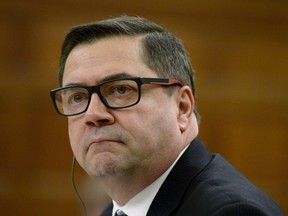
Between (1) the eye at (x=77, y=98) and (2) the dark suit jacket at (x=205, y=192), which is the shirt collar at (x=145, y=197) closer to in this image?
(2) the dark suit jacket at (x=205, y=192)

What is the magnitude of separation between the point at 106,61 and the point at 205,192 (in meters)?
0.54

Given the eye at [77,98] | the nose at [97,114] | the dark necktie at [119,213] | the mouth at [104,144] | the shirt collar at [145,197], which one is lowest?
the dark necktie at [119,213]

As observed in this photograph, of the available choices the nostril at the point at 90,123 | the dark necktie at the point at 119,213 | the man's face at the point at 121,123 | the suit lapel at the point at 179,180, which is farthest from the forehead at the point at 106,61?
the dark necktie at the point at 119,213

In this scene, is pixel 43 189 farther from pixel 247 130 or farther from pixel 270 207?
pixel 270 207

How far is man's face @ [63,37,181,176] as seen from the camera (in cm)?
183

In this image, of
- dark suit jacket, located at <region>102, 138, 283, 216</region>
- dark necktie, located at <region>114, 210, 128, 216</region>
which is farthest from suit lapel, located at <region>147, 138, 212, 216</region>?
dark necktie, located at <region>114, 210, 128, 216</region>

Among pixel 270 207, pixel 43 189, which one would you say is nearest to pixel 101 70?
pixel 270 207

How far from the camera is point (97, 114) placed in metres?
1.83

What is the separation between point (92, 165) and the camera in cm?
187

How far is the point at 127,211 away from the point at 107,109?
370mm

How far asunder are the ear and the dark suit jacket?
0.08 meters

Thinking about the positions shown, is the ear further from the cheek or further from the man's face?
the cheek

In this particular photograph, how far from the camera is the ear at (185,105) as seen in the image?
1.99 metres

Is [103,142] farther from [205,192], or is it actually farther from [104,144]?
[205,192]
